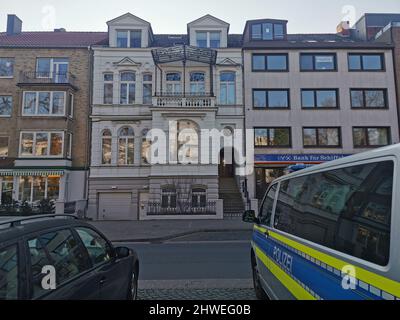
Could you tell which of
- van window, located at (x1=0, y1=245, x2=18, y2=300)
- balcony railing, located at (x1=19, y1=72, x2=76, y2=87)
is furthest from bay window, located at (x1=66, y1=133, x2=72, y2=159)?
van window, located at (x1=0, y1=245, x2=18, y2=300)

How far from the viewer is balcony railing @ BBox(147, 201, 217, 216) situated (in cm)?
1781

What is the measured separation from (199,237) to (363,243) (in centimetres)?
1073

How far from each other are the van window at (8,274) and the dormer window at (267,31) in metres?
25.2

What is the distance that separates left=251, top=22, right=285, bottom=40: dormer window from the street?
63.1 feet

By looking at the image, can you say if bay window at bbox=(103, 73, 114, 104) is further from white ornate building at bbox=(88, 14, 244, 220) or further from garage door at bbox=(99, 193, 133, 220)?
garage door at bbox=(99, 193, 133, 220)

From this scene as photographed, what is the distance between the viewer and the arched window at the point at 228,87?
22.4 meters

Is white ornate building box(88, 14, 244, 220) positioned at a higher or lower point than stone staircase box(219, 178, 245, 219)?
higher

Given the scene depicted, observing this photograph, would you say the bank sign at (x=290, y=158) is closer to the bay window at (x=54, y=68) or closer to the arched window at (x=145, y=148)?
the arched window at (x=145, y=148)

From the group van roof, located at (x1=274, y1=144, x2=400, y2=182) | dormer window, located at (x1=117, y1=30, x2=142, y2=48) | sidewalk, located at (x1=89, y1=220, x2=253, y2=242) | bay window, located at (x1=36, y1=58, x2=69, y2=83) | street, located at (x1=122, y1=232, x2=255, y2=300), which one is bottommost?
sidewalk, located at (x1=89, y1=220, x2=253, y2=242)

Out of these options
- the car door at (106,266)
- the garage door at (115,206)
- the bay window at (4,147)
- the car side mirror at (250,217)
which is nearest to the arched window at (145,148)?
the garage door at (115,206)

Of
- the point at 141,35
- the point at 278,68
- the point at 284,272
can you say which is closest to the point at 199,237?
the point at 284,272

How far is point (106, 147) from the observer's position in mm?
21609

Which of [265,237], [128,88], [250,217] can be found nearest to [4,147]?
[128,88]
